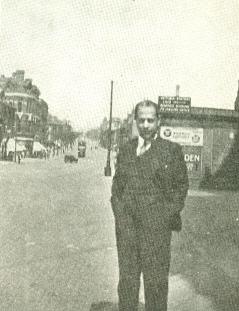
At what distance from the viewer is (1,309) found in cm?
464

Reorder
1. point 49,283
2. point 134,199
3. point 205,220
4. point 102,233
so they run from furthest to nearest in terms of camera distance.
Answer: point 205,220, point 102,233, point 49,283, point 134,199

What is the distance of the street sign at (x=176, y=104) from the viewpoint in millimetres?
23438

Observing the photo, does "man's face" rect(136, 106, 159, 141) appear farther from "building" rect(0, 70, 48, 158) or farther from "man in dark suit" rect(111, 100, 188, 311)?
"building" rect(0, 70, 48, 158)

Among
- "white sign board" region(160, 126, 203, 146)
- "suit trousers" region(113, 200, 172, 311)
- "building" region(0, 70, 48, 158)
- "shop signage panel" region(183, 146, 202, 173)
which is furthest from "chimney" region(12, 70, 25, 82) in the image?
"suit trousers" region(113, 200, 172, 311)

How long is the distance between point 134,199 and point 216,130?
21.0m

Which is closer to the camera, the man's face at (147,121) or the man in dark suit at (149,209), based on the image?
the man in dark suit at (149,209)

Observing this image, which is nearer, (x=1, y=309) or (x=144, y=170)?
(x=144, y=170)

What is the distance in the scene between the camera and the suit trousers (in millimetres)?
3875

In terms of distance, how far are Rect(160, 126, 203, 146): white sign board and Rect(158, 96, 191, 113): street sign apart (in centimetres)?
96

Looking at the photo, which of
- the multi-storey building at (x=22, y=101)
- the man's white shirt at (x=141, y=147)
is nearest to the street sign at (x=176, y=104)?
the man's white shirt at (x=141, y=147)

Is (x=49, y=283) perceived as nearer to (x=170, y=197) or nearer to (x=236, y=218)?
(x=170, y=197)

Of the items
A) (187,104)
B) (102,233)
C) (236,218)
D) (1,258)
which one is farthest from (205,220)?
(187,104)

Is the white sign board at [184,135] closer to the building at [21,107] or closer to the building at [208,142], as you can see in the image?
the building at [208,142]

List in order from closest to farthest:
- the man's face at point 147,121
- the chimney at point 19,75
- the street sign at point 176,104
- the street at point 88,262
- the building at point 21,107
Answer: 1. the man's face at point 147,121
2. the street at point 88,262
3. the street sign at point 176,104
4. the building at point 21,107
5. the chimney at point 19,75
